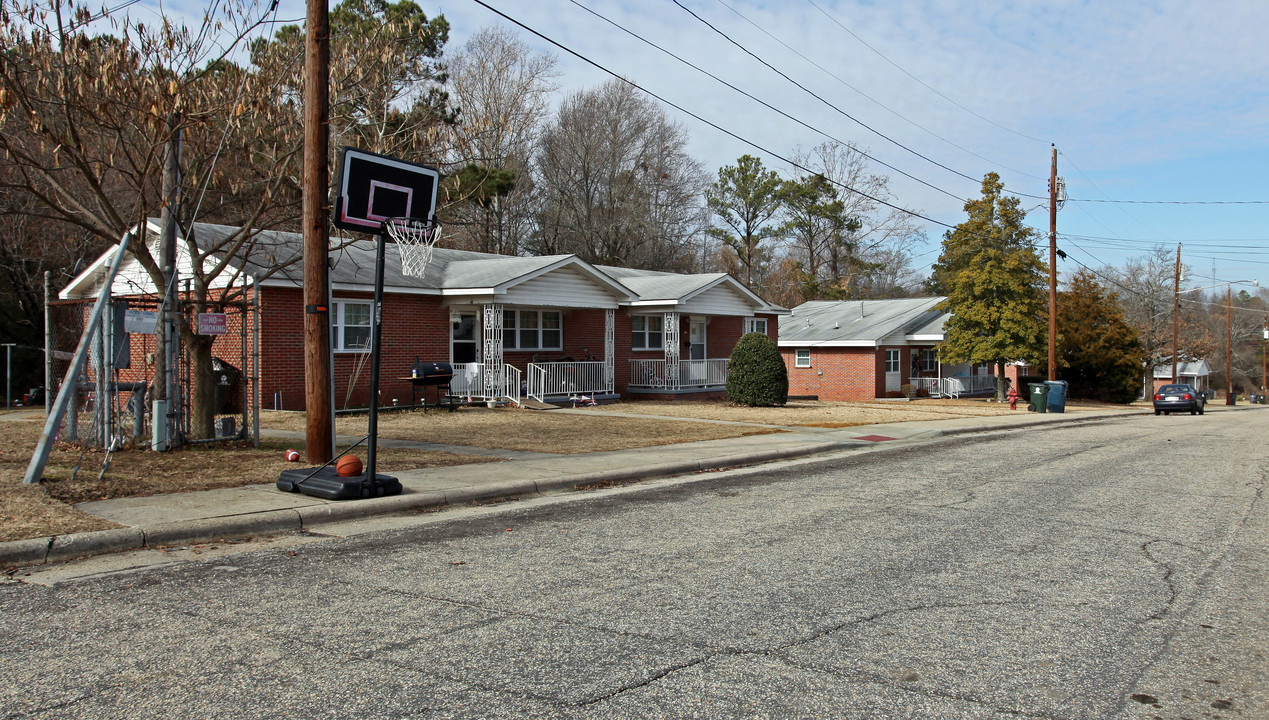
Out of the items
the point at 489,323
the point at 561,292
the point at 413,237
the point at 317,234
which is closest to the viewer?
the point at 317,234

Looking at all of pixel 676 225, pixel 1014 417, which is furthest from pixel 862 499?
pixel 676 225

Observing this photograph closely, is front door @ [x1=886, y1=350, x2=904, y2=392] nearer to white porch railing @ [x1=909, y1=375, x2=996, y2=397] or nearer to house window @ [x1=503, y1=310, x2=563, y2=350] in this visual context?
white porch railing @ [x1=909, y1=375, x2=996, y2=397]

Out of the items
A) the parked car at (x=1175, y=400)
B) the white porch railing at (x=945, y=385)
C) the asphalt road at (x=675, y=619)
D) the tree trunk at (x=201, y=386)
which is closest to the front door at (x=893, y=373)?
the white porch railing at (x=945, y=385)

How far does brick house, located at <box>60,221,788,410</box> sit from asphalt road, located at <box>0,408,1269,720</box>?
11.2 m

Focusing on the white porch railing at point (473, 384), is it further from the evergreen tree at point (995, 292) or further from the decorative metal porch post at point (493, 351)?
the evergreen tree at point (995, 292)

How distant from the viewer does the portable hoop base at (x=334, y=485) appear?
9.09m

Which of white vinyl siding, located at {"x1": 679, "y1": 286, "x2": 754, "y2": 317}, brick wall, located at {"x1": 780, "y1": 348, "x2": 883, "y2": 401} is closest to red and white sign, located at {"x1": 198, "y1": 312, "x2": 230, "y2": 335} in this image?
white vinyl siding, located at {"x1": 679, "y1": 286, "x2": 754, "y2": 317}

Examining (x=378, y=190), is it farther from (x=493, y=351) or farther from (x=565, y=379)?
(x=565, y=379)

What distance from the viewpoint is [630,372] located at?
94.8 feet

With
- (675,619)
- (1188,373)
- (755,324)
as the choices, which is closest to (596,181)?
(755,324)

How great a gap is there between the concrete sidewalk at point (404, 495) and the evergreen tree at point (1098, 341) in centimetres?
2963

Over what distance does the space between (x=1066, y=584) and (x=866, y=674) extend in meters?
2.64

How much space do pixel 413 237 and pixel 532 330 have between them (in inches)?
575

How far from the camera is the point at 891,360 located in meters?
39.6
